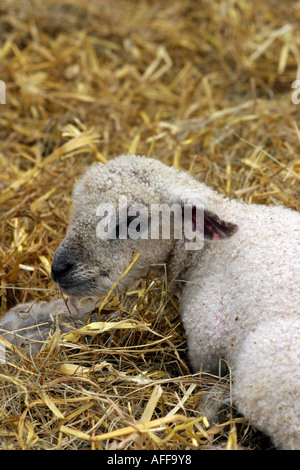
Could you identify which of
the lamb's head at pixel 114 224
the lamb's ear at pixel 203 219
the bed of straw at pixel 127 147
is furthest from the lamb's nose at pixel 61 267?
the lamb's ear at pixel 203 219

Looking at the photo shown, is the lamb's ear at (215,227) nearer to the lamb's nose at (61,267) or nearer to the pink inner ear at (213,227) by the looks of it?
the pink inner ear at (213,227)

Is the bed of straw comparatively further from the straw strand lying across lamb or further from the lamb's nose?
the lamb's nose

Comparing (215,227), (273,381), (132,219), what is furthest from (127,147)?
(273,381)

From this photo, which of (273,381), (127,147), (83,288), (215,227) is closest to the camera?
(273,381)

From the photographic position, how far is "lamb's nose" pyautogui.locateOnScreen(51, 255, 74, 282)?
3.25 meters

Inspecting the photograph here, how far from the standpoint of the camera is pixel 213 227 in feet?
10.3

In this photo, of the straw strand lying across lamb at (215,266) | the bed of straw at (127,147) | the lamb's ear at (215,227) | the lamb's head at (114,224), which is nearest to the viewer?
the straw strand lying across lamb at (215,266)

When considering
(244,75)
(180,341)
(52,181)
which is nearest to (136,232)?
(180,341)

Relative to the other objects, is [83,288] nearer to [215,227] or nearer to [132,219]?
[132,219]

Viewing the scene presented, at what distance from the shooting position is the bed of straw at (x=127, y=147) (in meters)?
2.95

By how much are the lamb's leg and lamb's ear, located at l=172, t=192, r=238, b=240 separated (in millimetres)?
561

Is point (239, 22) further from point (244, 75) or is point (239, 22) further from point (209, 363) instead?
point (209, 363)

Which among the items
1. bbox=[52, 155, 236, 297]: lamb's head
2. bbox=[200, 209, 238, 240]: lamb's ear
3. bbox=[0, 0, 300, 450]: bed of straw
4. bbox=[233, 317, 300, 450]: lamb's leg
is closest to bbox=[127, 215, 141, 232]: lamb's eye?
bbox=[52, 155, 236, 297]: lamb's head

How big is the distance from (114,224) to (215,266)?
628mm
